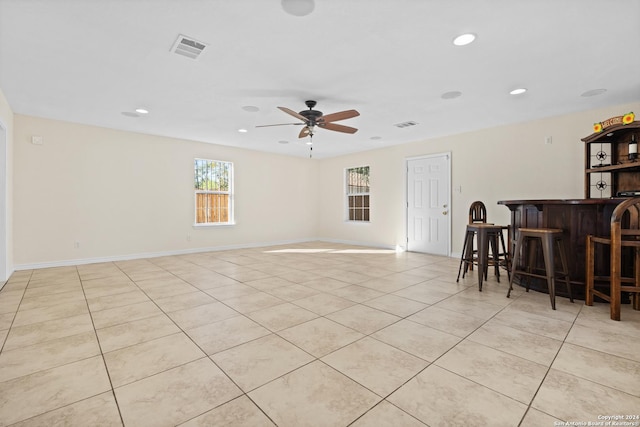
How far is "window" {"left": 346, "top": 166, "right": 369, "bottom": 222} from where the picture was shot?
802 centimetres

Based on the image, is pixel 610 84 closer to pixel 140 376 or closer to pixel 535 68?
pixel 535 68

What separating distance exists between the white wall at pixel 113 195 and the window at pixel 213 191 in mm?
180

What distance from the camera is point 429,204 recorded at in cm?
648

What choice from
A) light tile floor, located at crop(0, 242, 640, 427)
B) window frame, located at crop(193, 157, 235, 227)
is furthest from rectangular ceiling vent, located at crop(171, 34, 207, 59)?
window frame, located at crop(193, 157, 235, 227)

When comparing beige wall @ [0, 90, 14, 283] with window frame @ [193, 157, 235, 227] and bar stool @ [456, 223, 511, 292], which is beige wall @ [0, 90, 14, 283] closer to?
window frame @ [193, 157, 235, 227]

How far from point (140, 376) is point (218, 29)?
2.72m

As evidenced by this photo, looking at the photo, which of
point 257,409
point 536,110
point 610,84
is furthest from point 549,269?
point 257,409

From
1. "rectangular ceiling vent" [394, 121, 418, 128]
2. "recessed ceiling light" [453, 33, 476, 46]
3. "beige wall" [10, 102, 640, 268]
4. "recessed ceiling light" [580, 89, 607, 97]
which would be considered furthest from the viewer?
"rectangular ceiling vent" [394, 121, 418, 128]

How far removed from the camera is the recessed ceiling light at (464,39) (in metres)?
2.61

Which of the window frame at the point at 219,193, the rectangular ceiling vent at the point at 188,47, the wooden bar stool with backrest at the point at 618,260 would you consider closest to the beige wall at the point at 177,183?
the window frame at the point at 219,193

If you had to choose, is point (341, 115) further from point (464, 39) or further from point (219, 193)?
point (219, 193)

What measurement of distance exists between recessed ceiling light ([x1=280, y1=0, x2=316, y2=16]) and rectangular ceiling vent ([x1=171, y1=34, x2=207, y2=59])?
101 cm

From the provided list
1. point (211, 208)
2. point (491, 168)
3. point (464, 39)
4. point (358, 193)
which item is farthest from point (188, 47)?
point (358, 193)

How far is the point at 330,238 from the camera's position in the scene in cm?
892
